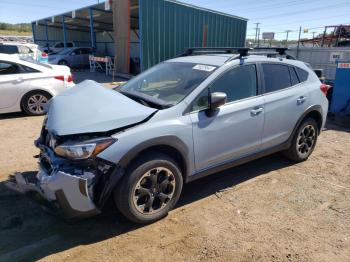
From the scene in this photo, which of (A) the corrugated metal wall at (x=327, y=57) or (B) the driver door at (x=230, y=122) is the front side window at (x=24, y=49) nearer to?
(A) the corrugated metal wall at (x=327, y=57)

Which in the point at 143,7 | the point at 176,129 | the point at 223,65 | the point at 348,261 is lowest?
the point at 348,261

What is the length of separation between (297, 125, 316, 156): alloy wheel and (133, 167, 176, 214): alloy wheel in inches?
94.2

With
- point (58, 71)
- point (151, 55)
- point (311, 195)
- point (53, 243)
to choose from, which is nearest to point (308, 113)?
point (311, 195)

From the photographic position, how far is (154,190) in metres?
3.16

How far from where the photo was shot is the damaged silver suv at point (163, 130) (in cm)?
277

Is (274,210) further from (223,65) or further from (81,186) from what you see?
(81,186)

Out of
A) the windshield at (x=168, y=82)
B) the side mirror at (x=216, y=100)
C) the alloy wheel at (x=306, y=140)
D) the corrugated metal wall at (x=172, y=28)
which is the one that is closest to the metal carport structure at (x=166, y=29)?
the corrugated metal wall at (x=172, y=28)

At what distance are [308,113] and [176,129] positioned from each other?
246 cm

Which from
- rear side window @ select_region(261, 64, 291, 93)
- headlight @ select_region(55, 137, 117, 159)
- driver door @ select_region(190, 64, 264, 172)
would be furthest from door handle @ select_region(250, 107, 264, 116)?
headlight @ select_region(55, 137, 117, 159)

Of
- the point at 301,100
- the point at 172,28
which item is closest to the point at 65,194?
the point at 301,100

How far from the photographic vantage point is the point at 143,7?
45.2ft

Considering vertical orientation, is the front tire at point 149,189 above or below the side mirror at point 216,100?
below

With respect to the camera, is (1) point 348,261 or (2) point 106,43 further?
(2) point 106,43

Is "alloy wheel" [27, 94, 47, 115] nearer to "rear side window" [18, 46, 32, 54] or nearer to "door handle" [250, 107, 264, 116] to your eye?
"door handle" [250, 107, 264, 116]
